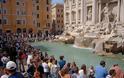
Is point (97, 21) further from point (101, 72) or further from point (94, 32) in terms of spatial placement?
point (101, 72)

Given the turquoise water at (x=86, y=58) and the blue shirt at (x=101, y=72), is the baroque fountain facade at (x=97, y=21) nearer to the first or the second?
the turquoise water at (x=86, y=58)

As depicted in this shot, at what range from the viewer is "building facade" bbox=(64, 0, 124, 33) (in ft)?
119

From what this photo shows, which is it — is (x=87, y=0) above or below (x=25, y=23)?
above

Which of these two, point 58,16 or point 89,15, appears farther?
point 58,16

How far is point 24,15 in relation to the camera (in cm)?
5619

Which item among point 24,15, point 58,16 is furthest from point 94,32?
point 58,16

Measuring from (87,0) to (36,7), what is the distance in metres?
17.7

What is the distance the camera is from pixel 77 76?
805 cm

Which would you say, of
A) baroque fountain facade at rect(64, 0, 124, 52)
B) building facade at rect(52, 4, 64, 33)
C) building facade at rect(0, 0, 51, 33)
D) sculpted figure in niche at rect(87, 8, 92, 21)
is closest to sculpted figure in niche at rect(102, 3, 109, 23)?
baroque fountain facade at rect(64, 0, 124, 52)

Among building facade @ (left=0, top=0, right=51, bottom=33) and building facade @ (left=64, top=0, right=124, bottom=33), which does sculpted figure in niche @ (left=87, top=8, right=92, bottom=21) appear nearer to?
building facade @ (left=64, top=0, right=124, bottom=33)

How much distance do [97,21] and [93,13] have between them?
1.46 metres

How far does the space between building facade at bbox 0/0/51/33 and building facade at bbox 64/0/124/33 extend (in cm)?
874

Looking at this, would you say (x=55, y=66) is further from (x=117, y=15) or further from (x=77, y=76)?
(x=117, y=15)

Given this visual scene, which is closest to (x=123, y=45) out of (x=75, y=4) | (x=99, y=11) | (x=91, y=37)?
(x=91, y=37)
